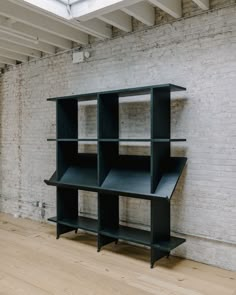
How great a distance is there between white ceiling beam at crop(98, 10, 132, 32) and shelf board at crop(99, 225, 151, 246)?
99.4 inches

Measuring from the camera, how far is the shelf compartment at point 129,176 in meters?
3.38

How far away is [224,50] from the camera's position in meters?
3.15

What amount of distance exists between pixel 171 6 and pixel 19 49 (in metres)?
2.57

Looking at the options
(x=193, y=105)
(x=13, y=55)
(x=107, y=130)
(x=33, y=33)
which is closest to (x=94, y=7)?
(x=33, y=33)

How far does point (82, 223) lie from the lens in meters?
4.01

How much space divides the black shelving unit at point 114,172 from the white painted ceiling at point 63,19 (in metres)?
0.87

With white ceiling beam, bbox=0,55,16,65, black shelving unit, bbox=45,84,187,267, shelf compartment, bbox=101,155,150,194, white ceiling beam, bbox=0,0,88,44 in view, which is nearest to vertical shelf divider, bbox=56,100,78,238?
black shelving unit, bbox=45,84,187,267

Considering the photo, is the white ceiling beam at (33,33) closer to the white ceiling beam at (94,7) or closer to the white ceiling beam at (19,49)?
the white ceiling beam at (19,49)

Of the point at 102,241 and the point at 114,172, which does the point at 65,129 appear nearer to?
the point at 114,172

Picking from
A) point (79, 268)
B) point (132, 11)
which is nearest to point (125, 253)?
point (79, 268)

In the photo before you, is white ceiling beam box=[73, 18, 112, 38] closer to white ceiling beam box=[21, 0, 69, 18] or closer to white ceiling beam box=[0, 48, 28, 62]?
white ceiling beam box=[21, 0, 69, 18]

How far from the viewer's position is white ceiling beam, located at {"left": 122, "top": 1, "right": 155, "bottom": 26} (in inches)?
131

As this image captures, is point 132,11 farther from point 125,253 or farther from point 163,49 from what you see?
point 125,253

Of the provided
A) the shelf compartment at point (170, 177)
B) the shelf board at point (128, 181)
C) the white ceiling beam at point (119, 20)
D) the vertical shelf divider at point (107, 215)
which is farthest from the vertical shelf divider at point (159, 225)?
the white ceiling beam at point (119, 20)
